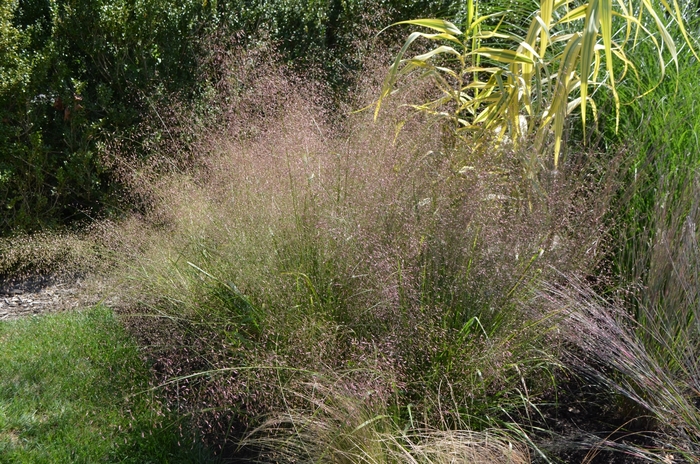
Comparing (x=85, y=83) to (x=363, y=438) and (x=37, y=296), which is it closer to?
(x=37, y=296)

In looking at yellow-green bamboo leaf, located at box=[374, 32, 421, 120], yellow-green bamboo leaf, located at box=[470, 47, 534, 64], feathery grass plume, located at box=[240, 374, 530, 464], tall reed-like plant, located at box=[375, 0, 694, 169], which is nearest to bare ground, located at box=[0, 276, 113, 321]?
yellow-green bamboo leaf, located at box=[374, 32, 421, 120]

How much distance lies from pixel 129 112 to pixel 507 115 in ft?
10.8

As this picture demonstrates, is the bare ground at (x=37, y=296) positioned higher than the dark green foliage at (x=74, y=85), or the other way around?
the dark green foliage at (x=74, y=85)

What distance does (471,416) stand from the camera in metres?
2.61

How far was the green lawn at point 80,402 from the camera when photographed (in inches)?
119

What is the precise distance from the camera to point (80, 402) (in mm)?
3398

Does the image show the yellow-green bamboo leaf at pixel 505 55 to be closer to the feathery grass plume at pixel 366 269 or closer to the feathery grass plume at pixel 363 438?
the feathery grass plume at pixel 366 269

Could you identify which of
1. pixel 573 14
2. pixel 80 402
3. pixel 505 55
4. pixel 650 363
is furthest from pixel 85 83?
pixel 650 363

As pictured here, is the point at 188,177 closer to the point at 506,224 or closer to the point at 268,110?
the point at 268,110

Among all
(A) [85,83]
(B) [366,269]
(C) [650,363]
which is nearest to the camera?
(C) [650,363]

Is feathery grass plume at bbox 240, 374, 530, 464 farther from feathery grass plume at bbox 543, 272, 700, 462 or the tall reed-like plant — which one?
the tall reed-like plant

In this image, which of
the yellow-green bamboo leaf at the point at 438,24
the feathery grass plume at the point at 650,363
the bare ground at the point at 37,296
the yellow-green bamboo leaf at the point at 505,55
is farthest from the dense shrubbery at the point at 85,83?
the feathery grass plume at the point at 650,363

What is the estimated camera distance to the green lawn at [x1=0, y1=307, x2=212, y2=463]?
9.95 feet

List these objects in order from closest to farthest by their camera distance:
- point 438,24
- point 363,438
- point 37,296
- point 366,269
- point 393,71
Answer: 1. point 363,438
2. point 366,269
3. point 393,71
4. point 438,24
5. point 37,296
